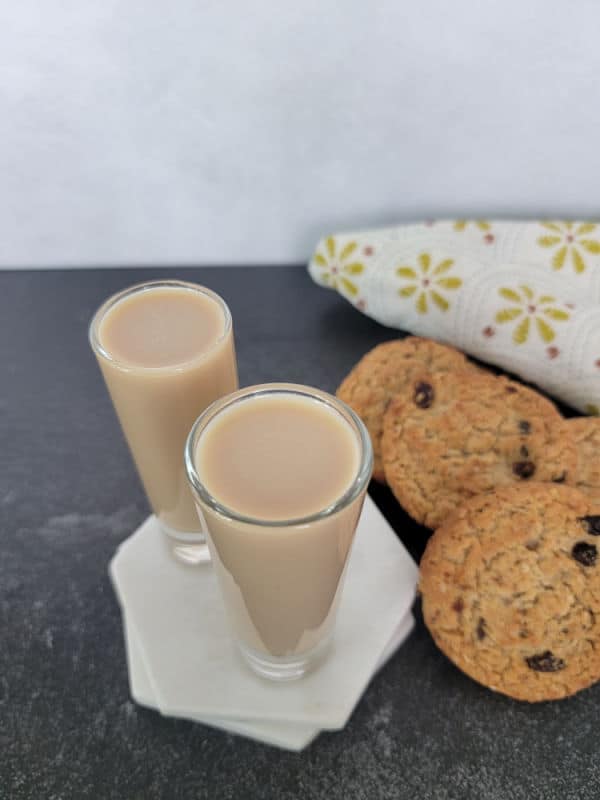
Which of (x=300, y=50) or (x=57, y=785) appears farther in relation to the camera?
(x=300, y=50)

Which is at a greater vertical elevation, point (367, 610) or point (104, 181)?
point (104, 181)

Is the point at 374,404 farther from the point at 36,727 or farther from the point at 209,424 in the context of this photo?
the point at 36,727

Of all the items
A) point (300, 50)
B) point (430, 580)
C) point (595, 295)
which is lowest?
point (430, 580)

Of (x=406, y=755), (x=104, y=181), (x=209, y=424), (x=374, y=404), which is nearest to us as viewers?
(x=209, y=424)

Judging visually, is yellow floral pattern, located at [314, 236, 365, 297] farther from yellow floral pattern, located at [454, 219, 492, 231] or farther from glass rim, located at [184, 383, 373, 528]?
glass rim, located at [184, 383, 373, 528]

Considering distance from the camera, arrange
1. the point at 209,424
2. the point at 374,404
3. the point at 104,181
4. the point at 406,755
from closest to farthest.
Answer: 1. the point at 209,424
2. the point at 406,755
3. the point at 374,404
4. the point at 104,181

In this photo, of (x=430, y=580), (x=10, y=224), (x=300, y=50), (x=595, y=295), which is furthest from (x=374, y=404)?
(x=10, y=224)

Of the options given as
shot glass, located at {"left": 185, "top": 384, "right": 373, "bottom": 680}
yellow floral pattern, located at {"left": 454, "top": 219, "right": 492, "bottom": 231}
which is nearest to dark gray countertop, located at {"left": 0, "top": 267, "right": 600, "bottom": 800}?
shot glass, located at {"left": 185, "top": 384, "right": 373, "bottom": 680}
